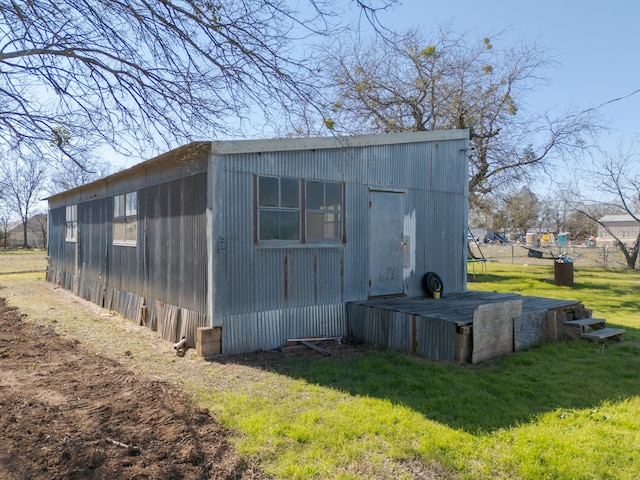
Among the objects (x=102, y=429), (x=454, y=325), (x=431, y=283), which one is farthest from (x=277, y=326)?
(x=431, y=283)

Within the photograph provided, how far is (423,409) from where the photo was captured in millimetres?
4199

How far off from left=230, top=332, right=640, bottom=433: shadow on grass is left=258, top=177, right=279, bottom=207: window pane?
216 cm

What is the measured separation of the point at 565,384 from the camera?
504cm

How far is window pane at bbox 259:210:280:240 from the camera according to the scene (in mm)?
6449

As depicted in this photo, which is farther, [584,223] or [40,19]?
[584,223]

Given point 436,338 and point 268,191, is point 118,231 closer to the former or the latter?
point 268,191

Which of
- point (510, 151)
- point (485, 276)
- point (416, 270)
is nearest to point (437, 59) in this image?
point (510, 151)

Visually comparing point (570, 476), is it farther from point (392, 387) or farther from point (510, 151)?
point (510, 151)

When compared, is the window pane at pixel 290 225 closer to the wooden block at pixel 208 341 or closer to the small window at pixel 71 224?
the wooden block at pixel 208 341

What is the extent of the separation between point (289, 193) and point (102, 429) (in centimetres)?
401

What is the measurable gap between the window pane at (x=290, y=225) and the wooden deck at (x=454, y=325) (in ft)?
5.08

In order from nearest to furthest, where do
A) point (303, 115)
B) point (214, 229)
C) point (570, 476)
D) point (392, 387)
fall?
1. point (570, 476)
2. point (303, 115)
3. point (392, 387)
4. point (214, 229)

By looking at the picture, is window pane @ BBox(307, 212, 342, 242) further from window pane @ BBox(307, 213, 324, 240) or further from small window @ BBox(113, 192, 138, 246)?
small window @ BBox(113, 192, 138, 246)

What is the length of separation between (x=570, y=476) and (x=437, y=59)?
16.5 m
